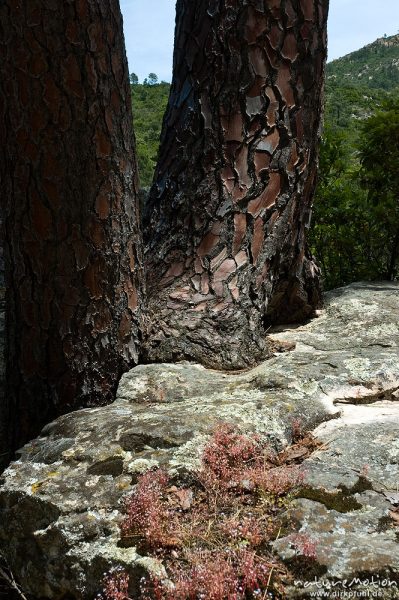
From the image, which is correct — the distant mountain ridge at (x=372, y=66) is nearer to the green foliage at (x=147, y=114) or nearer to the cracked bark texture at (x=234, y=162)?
the green foliage at (x=147, y=114)

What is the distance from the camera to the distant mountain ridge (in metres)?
130

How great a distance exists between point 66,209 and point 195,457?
131cm

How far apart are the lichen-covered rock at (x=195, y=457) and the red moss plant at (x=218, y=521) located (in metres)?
0.06

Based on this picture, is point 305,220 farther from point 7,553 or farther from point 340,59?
point 340,59

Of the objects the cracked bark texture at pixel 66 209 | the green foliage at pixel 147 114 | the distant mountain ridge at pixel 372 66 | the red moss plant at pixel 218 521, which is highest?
the distant mountain ridge at pixel 372 66

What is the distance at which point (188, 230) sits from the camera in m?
3.51

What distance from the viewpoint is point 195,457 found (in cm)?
212

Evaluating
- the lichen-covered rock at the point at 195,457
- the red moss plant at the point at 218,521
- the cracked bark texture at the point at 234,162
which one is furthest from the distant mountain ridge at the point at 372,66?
the red moss plant at the point at 218,521

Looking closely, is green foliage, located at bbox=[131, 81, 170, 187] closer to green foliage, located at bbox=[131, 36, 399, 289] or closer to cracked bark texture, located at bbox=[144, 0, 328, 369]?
green foliage, located at bbox=[131, 36, 399, 289]

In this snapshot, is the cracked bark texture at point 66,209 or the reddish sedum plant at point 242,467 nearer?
the reddish sedum plant at point 242,467

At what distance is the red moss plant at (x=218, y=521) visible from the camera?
1.60m

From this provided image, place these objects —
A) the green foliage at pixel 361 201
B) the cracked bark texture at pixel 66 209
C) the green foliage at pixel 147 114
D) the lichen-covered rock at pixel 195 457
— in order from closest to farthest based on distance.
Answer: the lichen-covered rock at pixel 195 457
the cracked bark texture at pixel 66 209
the green foliage at pixel 361 201
the green foliage at pixel 147 114

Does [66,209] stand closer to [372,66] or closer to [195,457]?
[195,457]

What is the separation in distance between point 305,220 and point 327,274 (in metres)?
2.05
